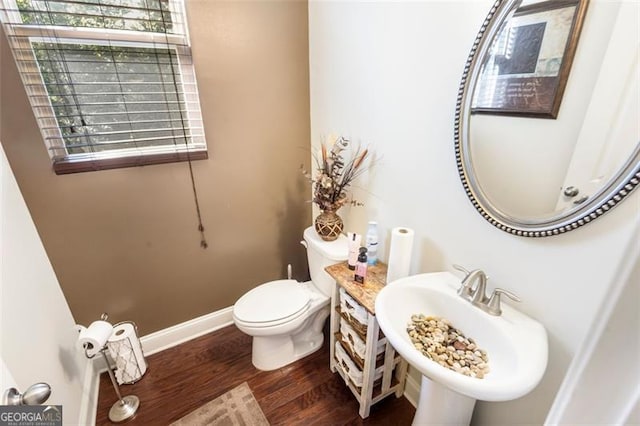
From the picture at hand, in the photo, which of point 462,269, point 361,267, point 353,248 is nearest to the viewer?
point 462,269

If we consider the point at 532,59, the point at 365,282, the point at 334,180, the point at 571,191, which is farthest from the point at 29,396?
the point at 532,59

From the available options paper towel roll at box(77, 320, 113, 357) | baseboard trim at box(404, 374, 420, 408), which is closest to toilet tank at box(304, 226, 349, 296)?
baseboard trim at box(404, 374, 420, 408)

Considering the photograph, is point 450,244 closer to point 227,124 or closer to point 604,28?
point 604,28

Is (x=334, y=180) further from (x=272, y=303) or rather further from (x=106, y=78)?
(x=106, y=78)

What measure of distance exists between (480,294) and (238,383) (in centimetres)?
137

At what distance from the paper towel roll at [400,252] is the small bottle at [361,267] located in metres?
0.12

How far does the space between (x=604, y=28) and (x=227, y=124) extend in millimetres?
1559

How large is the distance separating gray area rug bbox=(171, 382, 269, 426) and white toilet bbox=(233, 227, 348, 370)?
0.68ft

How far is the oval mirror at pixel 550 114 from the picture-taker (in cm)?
71

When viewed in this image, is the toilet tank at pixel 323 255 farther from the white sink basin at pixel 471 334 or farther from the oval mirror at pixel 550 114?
the oval mirror at pixel 550 114

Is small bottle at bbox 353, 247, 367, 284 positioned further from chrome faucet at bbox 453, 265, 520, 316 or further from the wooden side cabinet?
chrome faucet at bbox 453, 265, 520, 316

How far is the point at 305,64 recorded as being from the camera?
1.79m

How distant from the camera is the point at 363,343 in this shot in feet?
4.36

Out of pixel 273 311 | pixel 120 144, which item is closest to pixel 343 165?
pixel 273 311
